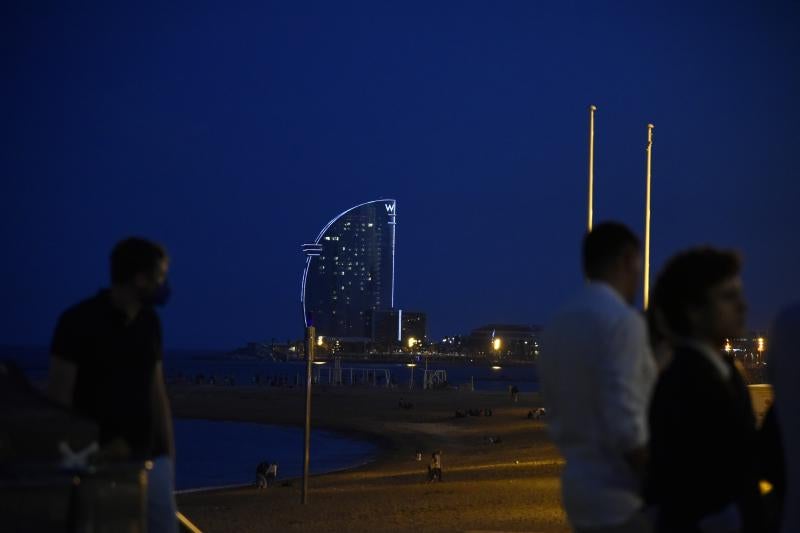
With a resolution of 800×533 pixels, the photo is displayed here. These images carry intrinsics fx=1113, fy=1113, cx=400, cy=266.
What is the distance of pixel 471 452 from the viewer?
28.1 m

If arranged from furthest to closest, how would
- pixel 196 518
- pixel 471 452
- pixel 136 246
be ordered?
pixel 471 452 → pixel 196 518 → pixel 136 246

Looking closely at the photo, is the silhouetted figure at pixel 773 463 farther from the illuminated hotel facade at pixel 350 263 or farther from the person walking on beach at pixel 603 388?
the illuminated hotel facade at pixel 350 263

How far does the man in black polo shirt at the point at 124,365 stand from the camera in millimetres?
3668

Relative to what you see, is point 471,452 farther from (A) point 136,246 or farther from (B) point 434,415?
(A) point 136,246

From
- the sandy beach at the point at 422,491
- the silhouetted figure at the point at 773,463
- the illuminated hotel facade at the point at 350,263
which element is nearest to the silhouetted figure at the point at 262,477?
the sandy beach at the point at 422,491

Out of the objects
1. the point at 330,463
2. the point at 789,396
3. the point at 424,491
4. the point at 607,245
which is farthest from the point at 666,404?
the point at 330,463

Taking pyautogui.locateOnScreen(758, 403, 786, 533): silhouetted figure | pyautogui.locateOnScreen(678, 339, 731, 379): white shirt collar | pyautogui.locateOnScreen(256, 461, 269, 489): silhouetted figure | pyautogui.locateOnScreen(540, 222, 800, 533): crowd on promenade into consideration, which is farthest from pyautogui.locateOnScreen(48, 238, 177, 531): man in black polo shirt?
pyautogui.locateOnScreen(256, 461, 269, 489): silhouetted figure

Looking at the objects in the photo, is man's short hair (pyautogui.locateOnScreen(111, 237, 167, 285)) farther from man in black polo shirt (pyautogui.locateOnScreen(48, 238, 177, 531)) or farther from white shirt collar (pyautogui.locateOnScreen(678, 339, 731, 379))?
white shirt collar (pyautogui.locateOnScreen(678, 339, 731, 379))

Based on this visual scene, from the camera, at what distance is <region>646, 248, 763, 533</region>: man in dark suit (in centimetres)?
270

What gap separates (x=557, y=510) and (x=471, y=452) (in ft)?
52.4

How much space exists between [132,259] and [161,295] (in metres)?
0.16

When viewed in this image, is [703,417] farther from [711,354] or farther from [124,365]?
[124,365]

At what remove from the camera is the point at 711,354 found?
9.07ft

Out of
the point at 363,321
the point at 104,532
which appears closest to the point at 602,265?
the point at 104,532
